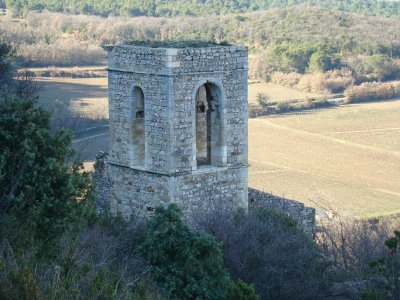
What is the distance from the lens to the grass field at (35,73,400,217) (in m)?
32.0

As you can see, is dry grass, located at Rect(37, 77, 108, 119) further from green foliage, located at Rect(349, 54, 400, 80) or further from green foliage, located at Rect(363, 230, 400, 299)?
green foliage, located at Rect(363, 230, 400, 299)

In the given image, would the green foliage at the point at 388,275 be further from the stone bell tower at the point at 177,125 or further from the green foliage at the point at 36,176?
the green foliage at the point at 36,176

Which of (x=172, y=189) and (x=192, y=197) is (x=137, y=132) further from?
(x=192, y=197)

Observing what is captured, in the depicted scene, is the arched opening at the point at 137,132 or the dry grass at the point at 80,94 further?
the dry grass at the point at 80,94

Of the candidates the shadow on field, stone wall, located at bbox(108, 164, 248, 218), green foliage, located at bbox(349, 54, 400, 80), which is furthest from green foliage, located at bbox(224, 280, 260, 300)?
green foliage, located at bbox(349, 54, 400, 80)

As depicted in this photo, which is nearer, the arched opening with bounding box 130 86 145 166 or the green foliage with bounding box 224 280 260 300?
the green foliage with bounding box 224 280 260 300

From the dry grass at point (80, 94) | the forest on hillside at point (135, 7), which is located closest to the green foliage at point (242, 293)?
the dry grass at point (80, 94)

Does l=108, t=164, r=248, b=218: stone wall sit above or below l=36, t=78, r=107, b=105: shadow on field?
above

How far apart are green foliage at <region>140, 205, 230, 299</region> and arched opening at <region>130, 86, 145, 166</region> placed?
→ 10.2ft

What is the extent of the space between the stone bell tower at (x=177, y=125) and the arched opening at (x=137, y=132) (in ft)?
0.05

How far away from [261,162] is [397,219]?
1007 centimetres

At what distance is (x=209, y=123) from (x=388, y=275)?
Answer: 4.17 metres

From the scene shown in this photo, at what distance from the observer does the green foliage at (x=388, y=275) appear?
1304 centimetres

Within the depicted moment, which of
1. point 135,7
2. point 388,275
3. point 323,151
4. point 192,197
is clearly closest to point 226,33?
point 135,7
